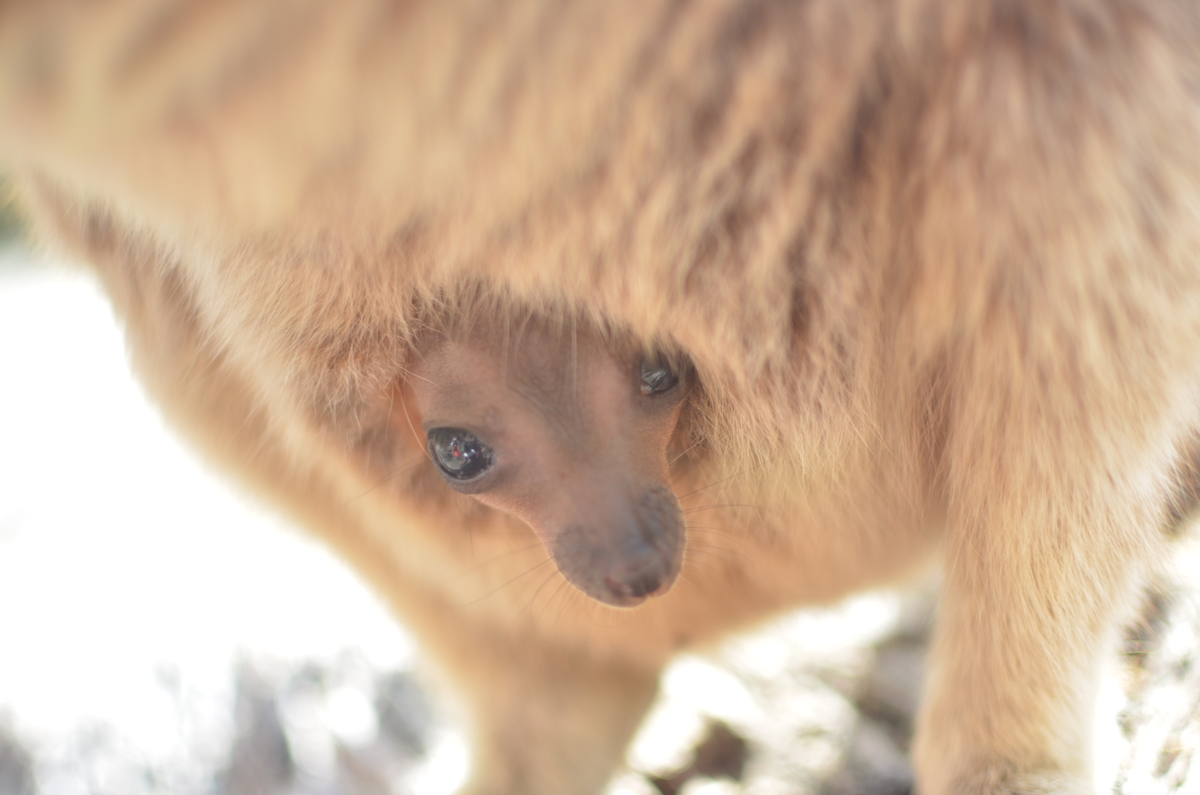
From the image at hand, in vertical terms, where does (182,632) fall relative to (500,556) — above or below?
above

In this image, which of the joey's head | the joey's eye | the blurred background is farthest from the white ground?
the joey's eye

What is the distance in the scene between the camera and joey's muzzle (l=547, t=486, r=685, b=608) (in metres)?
1.23

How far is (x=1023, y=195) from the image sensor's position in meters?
0.99

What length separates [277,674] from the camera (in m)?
2.38

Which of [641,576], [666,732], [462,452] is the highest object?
[666,732]

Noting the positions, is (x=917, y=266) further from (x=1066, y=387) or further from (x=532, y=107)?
(x=532, y=107)

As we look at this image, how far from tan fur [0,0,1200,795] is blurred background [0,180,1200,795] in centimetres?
41

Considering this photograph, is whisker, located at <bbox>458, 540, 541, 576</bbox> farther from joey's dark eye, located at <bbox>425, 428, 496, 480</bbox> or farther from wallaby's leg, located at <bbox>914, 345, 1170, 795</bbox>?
wallaby's leg, located at <bbox>914, 345, 1170, 795</bbox>

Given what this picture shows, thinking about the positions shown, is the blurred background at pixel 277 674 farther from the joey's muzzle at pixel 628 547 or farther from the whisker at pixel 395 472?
the joey's muzzle at pixel 628 547

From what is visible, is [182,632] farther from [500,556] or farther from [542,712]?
[500,556]

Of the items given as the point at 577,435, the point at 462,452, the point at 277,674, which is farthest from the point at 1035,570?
the point at 277,674

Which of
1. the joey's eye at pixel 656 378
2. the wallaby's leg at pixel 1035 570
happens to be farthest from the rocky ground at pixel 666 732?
the joey's eye at pixel 656 378

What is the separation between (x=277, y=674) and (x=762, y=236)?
1.78 metres

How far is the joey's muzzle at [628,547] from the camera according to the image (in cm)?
123
